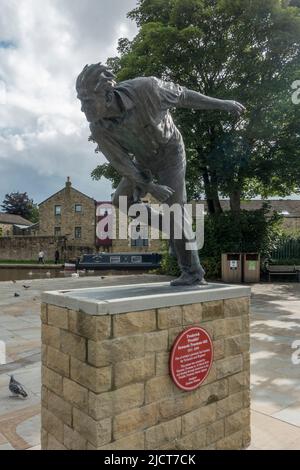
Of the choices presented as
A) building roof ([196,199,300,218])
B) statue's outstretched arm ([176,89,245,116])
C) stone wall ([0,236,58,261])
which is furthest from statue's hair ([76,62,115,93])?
stone wall ([0,236,58,261])

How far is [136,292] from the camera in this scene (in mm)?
2795

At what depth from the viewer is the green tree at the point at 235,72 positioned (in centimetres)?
1353

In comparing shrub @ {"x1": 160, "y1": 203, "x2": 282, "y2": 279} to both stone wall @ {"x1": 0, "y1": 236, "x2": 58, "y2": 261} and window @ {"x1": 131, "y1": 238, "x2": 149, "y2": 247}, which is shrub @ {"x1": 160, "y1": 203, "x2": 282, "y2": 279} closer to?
window @ {"x1": 131, "y1": 238, "x2": 149, "y2": 247}

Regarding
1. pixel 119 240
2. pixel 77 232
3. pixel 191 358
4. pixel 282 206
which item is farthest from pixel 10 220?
pixel 191 358

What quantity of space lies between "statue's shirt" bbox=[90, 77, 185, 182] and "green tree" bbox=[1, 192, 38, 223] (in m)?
64.0

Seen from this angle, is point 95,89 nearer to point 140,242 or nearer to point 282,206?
point 140,242

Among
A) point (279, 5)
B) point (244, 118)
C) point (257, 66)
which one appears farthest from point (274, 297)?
point (279, 5)

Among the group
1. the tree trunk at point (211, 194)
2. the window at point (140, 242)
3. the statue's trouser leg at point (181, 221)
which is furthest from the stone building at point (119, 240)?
the statue's trouser leg at point (181, 221)

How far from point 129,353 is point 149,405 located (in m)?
0.40

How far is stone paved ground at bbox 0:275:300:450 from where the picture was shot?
122 inches

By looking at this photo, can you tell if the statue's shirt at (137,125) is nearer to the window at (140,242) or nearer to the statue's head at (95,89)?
the statue's head at (95,89)

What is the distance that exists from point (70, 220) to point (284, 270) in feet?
93.0

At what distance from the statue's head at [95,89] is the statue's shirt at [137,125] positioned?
0.30ft

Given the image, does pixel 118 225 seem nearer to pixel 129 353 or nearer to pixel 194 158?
pixel 194 158
